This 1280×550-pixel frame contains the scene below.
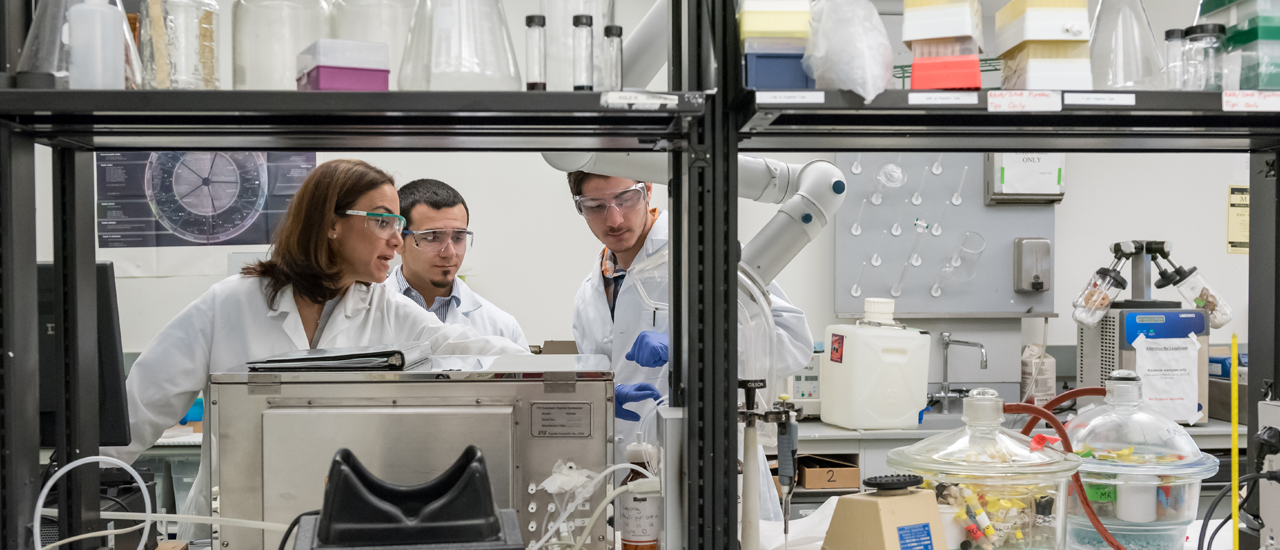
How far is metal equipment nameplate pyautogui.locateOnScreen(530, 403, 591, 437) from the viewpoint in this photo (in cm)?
121

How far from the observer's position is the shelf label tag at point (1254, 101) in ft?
3.45

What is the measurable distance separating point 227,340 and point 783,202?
53.6 inches

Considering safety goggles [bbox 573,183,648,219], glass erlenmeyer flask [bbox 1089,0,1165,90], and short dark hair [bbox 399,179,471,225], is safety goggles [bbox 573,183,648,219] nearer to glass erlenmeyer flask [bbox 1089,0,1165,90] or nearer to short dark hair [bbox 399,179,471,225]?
short dark hair [bbox 399,179,471,225]

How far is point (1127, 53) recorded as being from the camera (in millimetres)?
1197

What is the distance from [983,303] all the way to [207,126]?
3195 millimetres

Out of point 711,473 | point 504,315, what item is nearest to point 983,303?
point 504,315

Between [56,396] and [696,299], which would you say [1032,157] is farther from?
[56,396]

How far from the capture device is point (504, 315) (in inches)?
121

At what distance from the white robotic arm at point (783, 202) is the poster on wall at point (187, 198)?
242 cm

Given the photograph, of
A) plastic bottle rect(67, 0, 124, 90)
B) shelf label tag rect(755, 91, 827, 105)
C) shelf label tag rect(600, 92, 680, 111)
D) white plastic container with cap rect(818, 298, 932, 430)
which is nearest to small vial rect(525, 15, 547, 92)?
shelf label tag rect(600, 92, 680, 111)

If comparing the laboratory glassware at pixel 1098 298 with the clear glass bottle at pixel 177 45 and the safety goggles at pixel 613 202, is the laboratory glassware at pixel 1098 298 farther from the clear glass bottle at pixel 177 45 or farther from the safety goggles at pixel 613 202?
the clear glass bottle at pixel 177 45

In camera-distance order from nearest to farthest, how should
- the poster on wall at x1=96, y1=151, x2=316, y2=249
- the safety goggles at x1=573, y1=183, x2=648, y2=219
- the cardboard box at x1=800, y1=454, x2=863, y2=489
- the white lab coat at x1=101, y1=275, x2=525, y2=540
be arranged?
the white lab coat at x1=101, y1=275, x2=525, y2=540 → the safety goggles at x1=573, y1=183, x2=648, y2=219 → the cardboard box at x1=800, y1=454, x2=863, y2=489 → the poster on wall at x1=96, y1=151, x2=316, y2=249

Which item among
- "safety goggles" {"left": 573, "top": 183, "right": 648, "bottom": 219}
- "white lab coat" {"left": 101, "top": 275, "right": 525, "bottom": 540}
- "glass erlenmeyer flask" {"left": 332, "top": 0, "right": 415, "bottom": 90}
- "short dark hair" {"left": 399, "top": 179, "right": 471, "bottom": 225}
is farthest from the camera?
"short dark hair" {"left": 399, "top": 179, "right": 471, "bottom": 225}

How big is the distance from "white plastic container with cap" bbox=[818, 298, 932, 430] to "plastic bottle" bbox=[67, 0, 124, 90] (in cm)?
243
